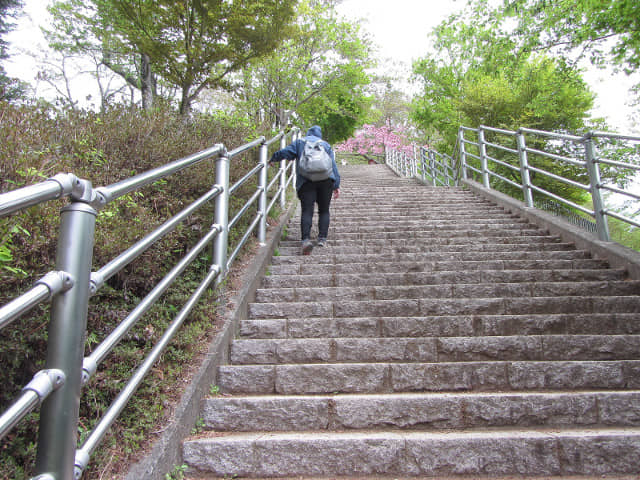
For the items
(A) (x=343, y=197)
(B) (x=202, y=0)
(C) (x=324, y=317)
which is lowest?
(C) (x=324, y=317)

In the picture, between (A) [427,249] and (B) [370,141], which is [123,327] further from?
(B) [370,141]

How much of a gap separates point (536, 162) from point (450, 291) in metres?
9.98

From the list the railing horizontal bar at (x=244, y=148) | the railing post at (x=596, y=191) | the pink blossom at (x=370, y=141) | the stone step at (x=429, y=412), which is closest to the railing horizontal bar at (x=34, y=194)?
the stone step at (x=429, y=412)

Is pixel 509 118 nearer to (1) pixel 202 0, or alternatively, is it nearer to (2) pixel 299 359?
(1) pixel 202 0

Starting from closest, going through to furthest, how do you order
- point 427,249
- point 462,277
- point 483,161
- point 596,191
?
point 462,277 → point 596,191 → point 427,249 → point 483,161

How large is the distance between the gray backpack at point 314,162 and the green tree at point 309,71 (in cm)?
1043

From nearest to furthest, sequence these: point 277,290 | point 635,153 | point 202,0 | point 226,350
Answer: point 226,350, point 277,290, point 202,0, point 635,153

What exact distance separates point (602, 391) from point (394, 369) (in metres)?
1.09

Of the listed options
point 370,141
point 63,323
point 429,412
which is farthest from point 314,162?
point 370,141

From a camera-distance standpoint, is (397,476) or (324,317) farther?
(324,317)

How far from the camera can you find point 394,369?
241cm

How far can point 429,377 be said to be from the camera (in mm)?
2383

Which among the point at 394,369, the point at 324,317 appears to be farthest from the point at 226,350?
the point at 394,369

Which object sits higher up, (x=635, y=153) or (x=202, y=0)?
(x=202, y=0)
